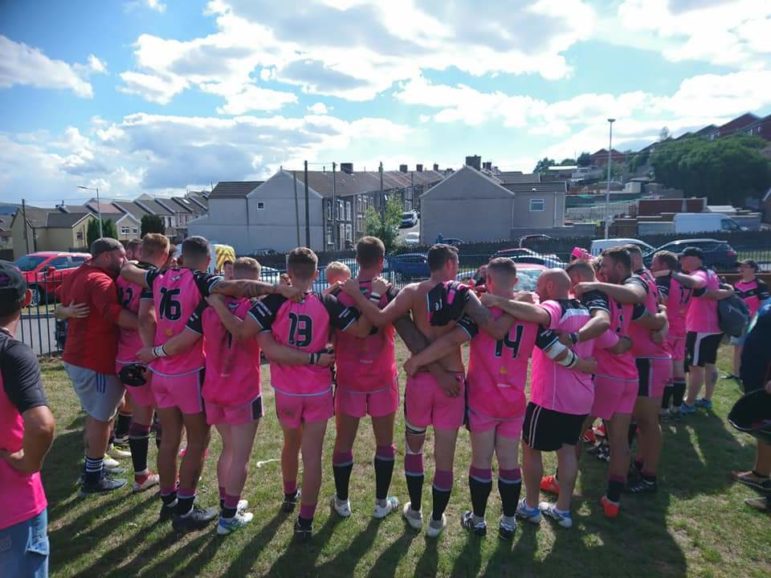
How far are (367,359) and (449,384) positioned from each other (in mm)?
666

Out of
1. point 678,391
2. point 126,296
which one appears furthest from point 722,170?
point 126,296

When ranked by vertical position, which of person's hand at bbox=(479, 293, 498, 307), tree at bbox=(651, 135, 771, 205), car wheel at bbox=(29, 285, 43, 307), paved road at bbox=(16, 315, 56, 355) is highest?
tree at bbox=(651, 135, 771, 205)

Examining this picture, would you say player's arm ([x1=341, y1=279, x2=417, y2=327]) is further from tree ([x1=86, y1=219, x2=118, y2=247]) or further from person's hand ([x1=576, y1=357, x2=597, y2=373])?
tree ([x1=86, y1=219, x2=118, y2=247])

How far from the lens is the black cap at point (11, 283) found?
2342 millimetres

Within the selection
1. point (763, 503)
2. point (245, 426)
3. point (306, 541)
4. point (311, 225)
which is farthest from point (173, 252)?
point (311, 225)

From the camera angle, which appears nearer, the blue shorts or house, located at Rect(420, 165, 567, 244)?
the blue shorts

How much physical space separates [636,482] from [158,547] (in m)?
4.15

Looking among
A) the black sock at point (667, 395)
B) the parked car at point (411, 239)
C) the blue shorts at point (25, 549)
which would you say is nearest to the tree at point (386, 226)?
the parked car at point (411, 239)

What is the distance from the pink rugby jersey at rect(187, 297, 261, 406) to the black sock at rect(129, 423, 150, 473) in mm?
1256

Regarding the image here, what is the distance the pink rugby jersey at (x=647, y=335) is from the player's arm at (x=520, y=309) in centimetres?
133

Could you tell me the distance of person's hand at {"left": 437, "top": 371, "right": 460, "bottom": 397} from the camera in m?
3.77

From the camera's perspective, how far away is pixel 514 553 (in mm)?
3906

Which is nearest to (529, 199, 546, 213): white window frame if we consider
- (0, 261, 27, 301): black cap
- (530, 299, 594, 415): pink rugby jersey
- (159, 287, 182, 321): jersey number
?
(530, 299, 594, 415): pink rugby jersey

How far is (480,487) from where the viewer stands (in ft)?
13.1
